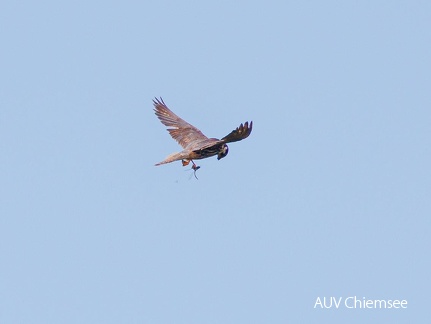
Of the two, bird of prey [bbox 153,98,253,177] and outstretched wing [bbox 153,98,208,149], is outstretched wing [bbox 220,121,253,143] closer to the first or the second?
bird of prey [bbox 153,98,253,177]

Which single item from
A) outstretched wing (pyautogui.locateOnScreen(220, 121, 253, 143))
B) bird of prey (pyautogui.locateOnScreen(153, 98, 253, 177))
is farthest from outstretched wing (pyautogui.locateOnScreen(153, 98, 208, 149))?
outstretched wing (pyautogui.locateOnScreen(220, 121, 253, 143))

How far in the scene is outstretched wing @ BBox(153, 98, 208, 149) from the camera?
3697 cm

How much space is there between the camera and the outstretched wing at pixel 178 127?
36969mm

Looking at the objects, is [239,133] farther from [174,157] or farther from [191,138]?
[191,138]

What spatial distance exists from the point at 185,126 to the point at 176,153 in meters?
3.56

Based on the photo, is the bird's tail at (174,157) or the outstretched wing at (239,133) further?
the bird's tail at (174,157)

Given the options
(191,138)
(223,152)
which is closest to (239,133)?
(223,152)

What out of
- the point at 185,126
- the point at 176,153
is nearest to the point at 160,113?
the point at 185,126

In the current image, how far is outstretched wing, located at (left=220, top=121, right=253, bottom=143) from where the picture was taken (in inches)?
1282

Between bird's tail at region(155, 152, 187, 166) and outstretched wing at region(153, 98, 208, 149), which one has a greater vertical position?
outstretched wing at region(153, 98, 208, 149)

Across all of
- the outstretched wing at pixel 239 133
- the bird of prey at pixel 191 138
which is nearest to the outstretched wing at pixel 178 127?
the bird of prey at pixel 191 138

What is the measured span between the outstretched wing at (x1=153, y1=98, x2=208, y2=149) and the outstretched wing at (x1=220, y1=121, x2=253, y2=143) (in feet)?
9.86

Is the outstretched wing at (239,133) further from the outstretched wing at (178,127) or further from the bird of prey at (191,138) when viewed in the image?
the outstretched wing at (178,127)

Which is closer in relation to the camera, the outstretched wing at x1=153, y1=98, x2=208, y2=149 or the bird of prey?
the bird of prey
